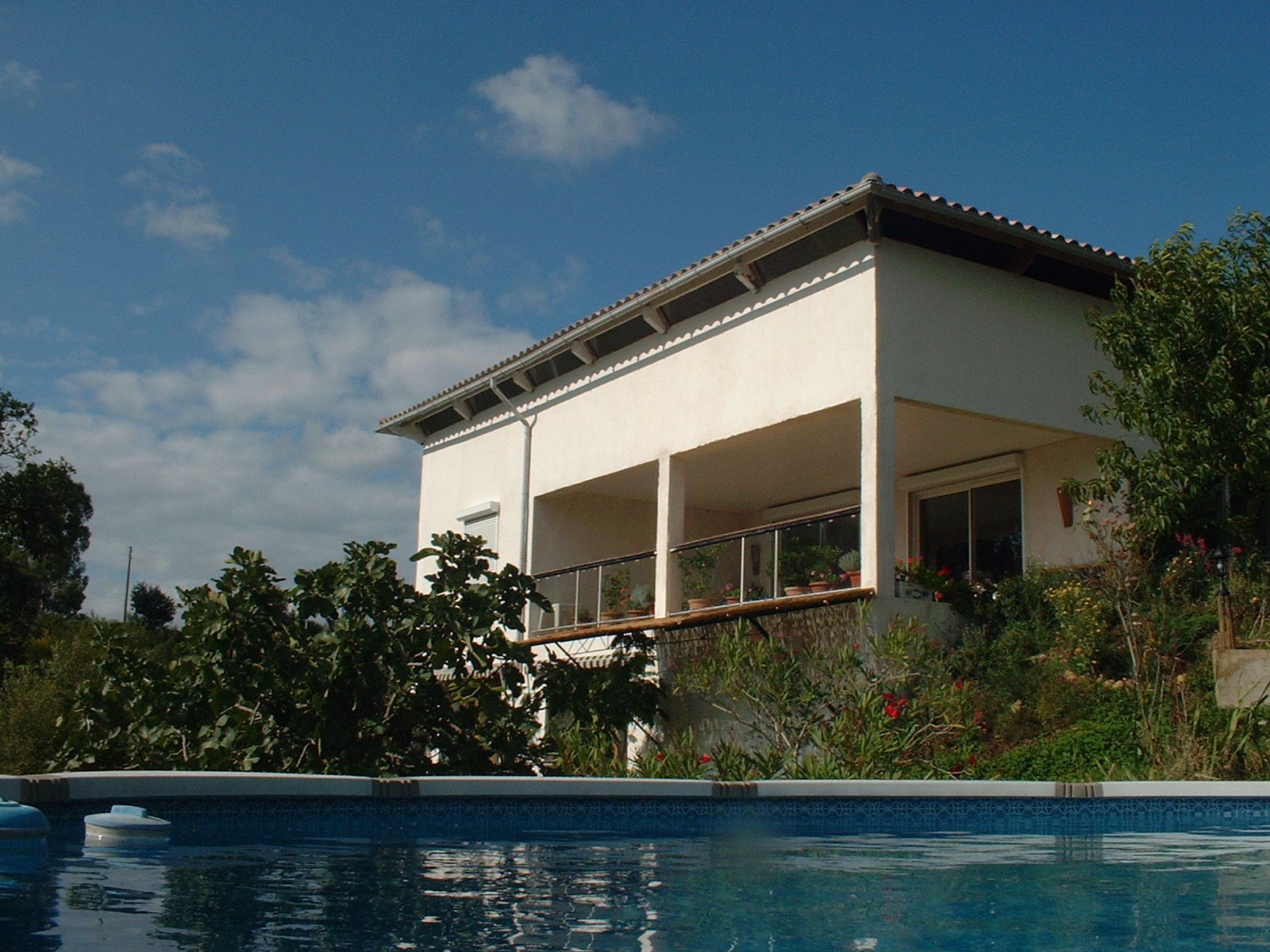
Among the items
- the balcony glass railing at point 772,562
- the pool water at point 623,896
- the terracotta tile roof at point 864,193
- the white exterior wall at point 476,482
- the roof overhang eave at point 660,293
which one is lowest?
the pool water at point 623,896

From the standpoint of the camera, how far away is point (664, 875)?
5.84 meters

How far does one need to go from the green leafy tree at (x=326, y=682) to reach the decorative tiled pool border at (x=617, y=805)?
10.4ft

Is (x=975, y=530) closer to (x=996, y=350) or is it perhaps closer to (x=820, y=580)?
(x=996, y=350)

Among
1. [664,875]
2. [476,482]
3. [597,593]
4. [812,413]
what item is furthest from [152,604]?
[664,875]

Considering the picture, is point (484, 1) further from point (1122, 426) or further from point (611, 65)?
point (1122, 426)

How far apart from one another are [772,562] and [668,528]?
202 cm

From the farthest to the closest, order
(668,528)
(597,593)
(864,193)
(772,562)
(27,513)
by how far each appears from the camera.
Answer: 1. (27,513)
2. (597,593)
3. (668,528)
4. (772,562)
5. (864,193)

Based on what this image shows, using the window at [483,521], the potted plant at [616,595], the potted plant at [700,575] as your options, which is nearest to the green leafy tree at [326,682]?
the potted plant at [700,575]

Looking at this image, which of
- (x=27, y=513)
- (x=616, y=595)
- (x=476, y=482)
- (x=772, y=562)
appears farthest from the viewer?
(x=27, y=513)

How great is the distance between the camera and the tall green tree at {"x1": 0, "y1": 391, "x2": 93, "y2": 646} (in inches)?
1448

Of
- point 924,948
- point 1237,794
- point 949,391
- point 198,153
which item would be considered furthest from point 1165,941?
point 198,153

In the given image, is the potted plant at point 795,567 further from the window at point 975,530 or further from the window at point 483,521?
the window at point 483,521

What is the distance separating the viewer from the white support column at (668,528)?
53.0 feet

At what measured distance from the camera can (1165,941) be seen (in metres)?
4.33
